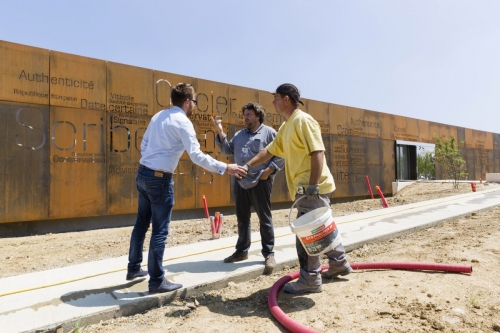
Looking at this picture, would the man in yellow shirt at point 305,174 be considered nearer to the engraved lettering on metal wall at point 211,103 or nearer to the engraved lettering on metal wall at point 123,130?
the engraved lettering on metal wall at point 123,130

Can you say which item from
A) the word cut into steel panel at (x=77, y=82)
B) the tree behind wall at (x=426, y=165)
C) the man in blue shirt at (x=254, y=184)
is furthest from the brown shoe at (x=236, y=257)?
the tree behind wall at (x=426, y=165)

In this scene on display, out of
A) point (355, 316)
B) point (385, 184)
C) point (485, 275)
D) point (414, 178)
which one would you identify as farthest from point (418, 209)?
point (414, 178)

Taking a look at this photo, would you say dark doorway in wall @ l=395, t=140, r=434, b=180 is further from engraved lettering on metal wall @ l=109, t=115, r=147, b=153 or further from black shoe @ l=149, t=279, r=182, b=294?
black shoe @ l=149, t=279, r=182, b=294

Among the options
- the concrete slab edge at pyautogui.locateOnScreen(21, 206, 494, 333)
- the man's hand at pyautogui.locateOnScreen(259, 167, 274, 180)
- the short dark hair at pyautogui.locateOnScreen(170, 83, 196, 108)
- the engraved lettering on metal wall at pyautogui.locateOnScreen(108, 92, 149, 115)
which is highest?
the engraved lettering on metal wall at pyautogui.locateOnScreen(108, 92, 149, 115)

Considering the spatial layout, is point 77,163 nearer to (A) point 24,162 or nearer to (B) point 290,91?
Result: (A) point 24,162

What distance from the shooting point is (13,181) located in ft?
21.6

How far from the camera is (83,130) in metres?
7.39

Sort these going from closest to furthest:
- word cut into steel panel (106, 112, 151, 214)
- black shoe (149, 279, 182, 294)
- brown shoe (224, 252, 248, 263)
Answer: black shoe (149, 279, 182, 294) → brown shoe (224, 252, 248, 263) → word cut into steel panel (106, 112, 151, 214)

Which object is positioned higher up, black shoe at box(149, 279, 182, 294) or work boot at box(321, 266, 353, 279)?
work boot at box(321, 266, 353, 279)

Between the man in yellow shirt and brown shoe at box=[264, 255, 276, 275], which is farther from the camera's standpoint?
brown shoe at box=[264, 255, 276, 275]

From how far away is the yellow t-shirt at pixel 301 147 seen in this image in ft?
9.36

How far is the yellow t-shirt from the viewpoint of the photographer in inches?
112

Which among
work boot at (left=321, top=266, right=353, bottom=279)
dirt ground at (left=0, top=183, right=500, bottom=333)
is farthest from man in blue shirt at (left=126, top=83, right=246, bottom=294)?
work boot at (left=321, top=266, right=353, bottom=279)

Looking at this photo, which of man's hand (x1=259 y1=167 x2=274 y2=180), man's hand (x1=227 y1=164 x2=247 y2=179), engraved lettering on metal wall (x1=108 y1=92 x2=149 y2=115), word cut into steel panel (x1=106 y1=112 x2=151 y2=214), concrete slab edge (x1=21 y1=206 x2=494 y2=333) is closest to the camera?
concrete slab edge (x1=21 y1=206 x2=494 y2=333)
